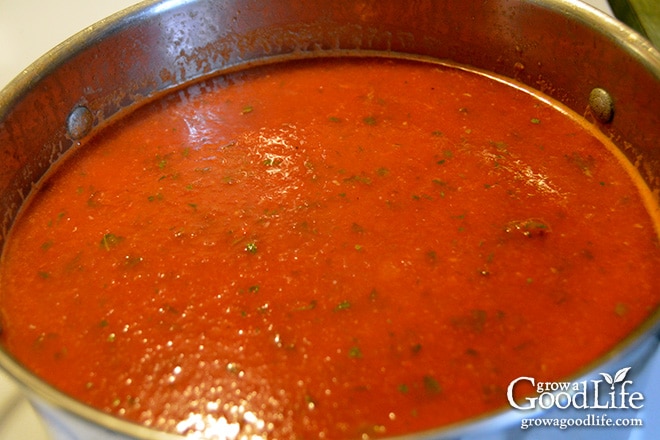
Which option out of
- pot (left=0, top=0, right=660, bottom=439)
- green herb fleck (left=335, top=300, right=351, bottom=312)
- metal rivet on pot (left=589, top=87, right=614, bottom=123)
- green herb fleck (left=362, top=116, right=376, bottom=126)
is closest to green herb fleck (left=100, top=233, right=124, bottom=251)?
pot (left=0, top=0, right=660, bottom=439)

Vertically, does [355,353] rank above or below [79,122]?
below

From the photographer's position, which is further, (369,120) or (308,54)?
(308,54)

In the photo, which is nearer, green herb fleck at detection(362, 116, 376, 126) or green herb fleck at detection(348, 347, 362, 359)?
green herb fleck at detection(348, 347, 362, 359)

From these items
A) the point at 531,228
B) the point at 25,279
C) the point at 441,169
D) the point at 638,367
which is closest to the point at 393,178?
the point at 441,169

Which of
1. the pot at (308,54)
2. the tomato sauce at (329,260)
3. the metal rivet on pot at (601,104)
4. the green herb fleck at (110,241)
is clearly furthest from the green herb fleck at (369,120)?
the green herb fleck at (110,241)

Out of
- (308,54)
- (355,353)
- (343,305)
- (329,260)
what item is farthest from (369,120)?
(355,353)

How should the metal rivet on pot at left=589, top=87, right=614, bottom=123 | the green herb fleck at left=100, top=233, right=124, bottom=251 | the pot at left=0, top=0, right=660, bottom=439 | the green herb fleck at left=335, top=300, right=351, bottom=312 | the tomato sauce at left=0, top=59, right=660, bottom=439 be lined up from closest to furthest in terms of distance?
1. the tomato sauce at left=0, top=59, right=660, bottom=439
2. the green herb fleck at left=335, top=300, right=351, bottom=312
3. the green herb fleck at left=100, top=233, right=124, bottom=251
4. the pot at left=0, top=0, right=660, bottom=439
5. the metal rivet on pot at left=589, top=87, right=614, bottom=123

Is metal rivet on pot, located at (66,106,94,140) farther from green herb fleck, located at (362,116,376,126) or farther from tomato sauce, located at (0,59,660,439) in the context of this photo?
green herb fleck, located at (362,116,376,126)

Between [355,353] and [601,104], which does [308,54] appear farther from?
[355,353]

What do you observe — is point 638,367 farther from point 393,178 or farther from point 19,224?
point 19,224
